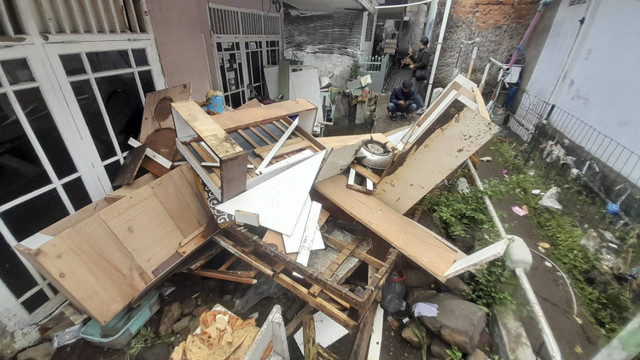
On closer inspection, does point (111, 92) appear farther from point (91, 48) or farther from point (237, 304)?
point (237, 304)

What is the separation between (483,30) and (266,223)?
26.0 feet

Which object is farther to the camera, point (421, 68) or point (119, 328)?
point (421, 68)

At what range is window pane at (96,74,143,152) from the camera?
264 centimetres

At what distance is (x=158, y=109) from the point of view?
2994 millimetres

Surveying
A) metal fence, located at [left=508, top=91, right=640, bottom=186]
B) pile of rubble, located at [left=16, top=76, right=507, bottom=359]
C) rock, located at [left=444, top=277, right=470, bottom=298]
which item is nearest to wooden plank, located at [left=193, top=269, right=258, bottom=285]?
pile of rubble, located at [left=16, top=76, right=507, bottom=359]

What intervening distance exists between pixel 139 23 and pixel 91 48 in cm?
75

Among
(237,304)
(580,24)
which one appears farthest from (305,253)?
(580,24)

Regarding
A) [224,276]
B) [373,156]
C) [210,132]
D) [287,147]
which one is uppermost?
[210,132]

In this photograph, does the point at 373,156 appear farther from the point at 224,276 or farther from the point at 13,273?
the point at 13,273

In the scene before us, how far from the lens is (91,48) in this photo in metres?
2.39

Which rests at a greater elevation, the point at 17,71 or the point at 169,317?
the point at 17,71

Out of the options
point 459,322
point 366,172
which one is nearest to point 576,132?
point 366,172

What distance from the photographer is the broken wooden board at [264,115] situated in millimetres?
2652

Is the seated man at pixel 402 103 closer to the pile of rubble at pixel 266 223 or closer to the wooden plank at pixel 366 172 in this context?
the pile of rubble at pixel 266 223
